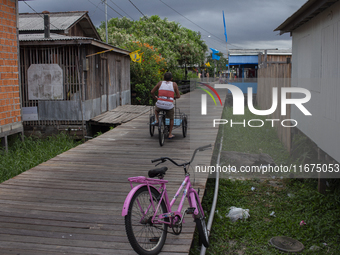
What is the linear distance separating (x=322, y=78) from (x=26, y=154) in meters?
7.17

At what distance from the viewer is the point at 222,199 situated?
673 centimetres

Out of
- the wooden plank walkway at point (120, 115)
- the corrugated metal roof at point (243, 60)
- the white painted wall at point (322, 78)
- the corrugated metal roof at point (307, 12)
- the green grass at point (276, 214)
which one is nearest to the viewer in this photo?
the green grass at point (276, 214)

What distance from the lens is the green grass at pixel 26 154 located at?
8016 mm

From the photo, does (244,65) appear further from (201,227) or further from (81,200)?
(201,227)

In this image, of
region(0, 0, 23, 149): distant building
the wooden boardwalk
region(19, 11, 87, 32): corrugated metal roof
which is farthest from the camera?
region(19, 11, 87, 32): corrugated metal roof

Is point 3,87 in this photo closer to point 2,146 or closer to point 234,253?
point 2,146

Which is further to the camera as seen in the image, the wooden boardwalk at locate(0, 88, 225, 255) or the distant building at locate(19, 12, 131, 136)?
the distant building at locate(19, 12, 131, 136)

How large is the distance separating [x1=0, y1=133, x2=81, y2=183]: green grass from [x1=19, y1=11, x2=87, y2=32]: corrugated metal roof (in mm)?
9117

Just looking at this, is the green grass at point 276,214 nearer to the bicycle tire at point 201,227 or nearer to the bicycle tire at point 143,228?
the bicycle tire at point 201,227

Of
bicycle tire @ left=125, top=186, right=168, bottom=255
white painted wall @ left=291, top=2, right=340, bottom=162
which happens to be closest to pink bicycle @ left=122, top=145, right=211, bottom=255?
bicycle tire @ left=125, top=186, right=168, bottom=255

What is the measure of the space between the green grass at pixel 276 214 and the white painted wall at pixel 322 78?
781 millimetres

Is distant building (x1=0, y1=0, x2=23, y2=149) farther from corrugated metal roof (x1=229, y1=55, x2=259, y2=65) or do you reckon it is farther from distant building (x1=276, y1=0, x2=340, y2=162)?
corrugated metal roof (x1=229, y1=55, x2=259, y2=65)

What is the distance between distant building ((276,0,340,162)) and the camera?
6.46 m

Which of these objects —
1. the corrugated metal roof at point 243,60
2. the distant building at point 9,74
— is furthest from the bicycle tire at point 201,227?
the corrugated metal roof at point 243,60
